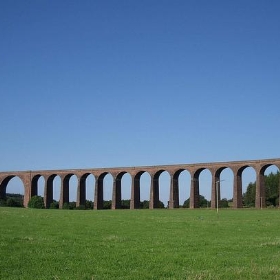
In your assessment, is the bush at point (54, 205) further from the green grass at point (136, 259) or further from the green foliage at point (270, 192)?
the green grass at point (136, 259)

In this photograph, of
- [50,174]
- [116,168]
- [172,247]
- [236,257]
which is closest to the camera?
[236,257]

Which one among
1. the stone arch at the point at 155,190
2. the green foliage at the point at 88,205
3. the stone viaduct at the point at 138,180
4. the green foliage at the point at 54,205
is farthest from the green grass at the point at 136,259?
the green foliage at the point at 88,205

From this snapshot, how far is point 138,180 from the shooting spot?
70.8 m

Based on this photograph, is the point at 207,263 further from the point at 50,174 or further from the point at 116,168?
the point at 50,174

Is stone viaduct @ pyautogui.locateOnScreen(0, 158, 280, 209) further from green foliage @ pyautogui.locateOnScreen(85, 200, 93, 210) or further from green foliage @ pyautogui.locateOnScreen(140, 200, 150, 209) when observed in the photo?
green foliage @ pyautogui.locateOnScreen(140, 200, 150, 209)

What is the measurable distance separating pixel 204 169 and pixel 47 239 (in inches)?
2066

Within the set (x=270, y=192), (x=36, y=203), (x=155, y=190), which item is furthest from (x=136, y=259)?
(x=270, y=192)

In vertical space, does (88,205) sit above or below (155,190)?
below

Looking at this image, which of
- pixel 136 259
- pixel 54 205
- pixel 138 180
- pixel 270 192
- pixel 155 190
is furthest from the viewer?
pixel 270 192

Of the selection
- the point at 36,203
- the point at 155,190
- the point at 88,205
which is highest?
the point at 155,190

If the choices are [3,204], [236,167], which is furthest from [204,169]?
[3,204]

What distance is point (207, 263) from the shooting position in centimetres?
863

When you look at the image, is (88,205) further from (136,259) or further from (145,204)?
(136,259)

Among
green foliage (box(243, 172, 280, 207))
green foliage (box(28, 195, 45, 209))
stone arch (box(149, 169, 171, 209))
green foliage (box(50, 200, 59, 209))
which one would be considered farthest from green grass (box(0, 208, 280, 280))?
green foliage (box(243, 172, 280, 207))
